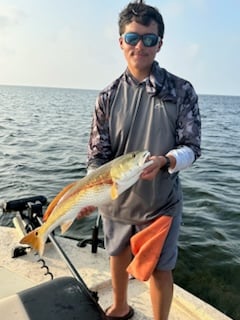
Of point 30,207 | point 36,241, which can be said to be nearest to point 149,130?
point 36,241

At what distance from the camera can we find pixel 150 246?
3.37 metres

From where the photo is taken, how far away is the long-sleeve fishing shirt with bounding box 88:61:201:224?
3.36 meters

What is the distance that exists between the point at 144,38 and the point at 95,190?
1335 mm

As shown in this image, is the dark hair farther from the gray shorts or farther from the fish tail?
the fish tail

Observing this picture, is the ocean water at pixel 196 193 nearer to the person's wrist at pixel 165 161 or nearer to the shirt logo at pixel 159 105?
the person's wrist at pixel 165 161

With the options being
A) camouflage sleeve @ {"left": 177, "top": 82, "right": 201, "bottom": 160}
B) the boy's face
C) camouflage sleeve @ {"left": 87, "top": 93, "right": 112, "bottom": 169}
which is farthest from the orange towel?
the boy's face

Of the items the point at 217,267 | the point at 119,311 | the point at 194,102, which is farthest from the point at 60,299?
the point at 217,267

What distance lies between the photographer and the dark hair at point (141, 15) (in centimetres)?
334

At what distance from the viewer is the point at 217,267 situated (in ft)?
23.6

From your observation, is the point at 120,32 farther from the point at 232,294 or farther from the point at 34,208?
the point at 232,294

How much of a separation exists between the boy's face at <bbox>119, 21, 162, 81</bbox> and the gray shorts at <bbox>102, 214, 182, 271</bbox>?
4.39 ft

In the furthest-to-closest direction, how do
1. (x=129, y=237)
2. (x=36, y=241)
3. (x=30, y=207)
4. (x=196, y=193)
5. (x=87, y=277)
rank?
(x=196, y=193)
(x=30, y=207)
(x=87, y=277)
(x=129, y=237)
(x=36, y=241)

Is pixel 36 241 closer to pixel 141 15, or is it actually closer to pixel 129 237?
pixel 129 237

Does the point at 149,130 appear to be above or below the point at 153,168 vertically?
above
